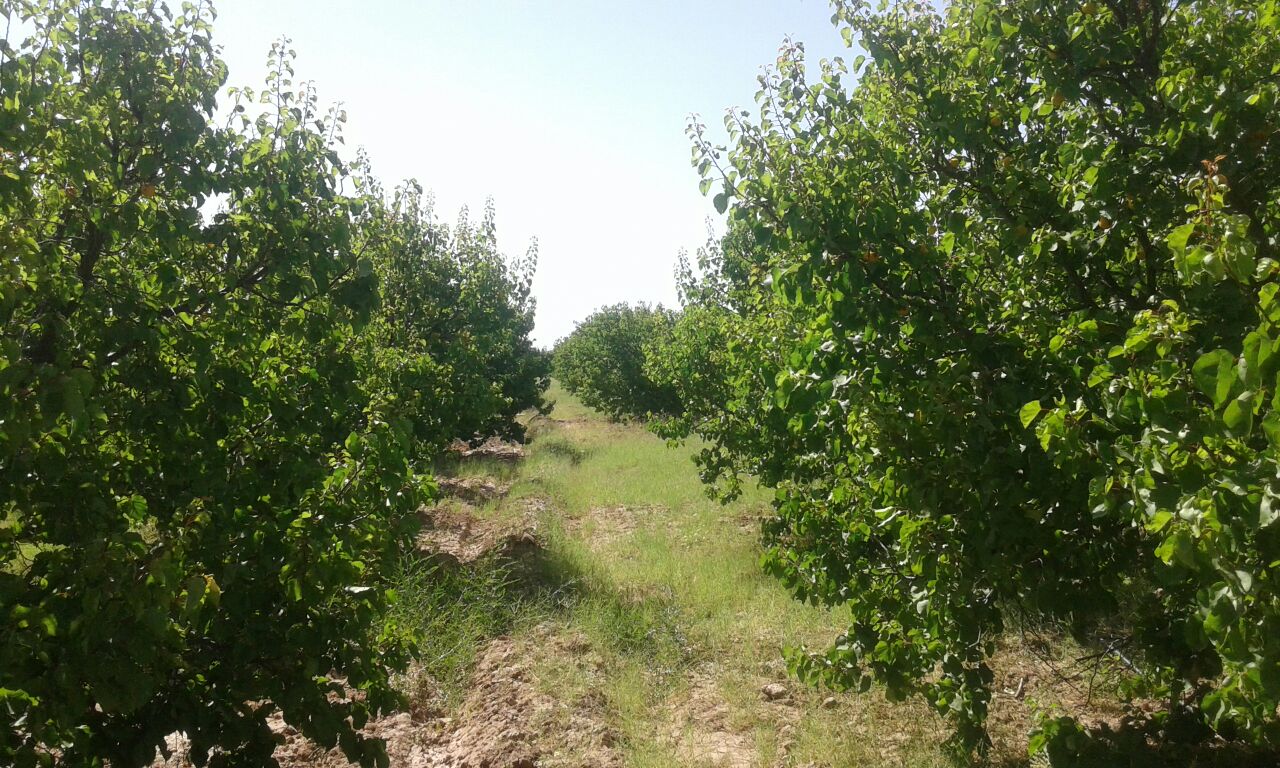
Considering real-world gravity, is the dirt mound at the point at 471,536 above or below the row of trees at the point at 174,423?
below

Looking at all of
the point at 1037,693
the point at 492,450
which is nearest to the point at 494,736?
the point at 1037,693

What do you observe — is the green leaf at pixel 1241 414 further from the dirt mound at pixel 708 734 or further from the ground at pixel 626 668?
the dirt mound at pixel 708 734

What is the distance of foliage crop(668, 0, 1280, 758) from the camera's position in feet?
9.11

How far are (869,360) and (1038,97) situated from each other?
170cm

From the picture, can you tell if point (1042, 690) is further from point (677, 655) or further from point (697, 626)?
point (697, 626)

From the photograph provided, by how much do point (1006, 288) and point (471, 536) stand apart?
8956mm

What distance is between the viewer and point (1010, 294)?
11.7 ft

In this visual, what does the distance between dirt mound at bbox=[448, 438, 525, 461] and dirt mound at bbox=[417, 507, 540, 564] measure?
7415mm

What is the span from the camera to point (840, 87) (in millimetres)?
4043

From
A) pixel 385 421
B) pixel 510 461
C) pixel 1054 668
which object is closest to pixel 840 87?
pixel 385 421

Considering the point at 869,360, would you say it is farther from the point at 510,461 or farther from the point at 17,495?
the point at 510,461

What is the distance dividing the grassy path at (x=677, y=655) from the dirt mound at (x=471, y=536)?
0.36 m

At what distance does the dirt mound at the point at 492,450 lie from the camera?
20672 millimetres

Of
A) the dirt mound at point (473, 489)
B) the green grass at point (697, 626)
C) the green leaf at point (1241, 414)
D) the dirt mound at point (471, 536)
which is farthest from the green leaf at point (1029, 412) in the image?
the dirt mound at point (473, 489)
